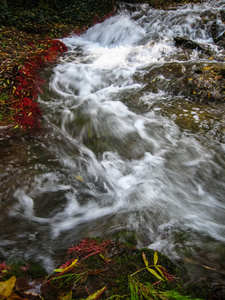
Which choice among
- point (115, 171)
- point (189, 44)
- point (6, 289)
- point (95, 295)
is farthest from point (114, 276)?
point (189, 44)

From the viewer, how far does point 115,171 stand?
3.81 m

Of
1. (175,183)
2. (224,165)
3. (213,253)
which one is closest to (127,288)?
(213,253)

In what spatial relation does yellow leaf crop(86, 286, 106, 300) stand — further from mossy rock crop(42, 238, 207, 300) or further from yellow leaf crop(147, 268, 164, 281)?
yellow leaf crop(147, 268, 164, 281)

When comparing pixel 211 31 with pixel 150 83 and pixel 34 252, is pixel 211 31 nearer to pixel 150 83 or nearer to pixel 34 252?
pixel 150 83

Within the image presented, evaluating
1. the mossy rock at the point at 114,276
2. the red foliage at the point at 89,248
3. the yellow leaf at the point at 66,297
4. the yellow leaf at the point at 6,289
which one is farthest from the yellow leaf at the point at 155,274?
the yellow leaf at the point at 6,289

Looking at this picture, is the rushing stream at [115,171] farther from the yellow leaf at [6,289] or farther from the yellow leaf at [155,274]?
the yellow leaf at [6,289]

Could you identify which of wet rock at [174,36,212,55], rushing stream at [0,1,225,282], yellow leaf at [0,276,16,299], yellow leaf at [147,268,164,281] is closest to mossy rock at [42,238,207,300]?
yellow leaf at [147,268,164,281]

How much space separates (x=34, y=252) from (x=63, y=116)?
350 centimetres

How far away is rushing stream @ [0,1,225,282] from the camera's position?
252 centimetres

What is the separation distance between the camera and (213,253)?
2.11 meters

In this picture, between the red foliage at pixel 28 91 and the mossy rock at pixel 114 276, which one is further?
the red foliage at pixel 28 91

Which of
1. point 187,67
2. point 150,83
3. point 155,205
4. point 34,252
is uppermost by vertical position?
point 187,67

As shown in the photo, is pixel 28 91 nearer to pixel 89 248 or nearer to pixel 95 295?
pixel 89 248

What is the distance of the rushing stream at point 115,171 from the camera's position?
2.52 meters
